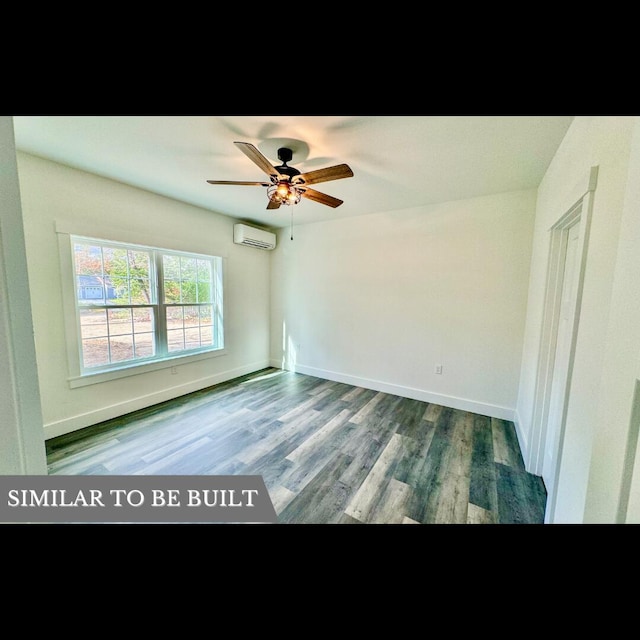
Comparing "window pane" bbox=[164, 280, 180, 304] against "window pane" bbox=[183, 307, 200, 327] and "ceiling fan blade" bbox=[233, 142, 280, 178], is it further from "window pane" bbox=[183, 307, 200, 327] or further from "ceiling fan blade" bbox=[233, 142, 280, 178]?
"ceiling fan blade" bbox=[233, 142, 280, 178]

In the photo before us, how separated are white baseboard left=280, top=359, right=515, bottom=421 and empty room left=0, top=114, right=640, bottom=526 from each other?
0.09ft

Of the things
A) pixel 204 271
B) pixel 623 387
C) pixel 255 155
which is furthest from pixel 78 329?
pixel 623 387

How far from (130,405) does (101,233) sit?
1.81m

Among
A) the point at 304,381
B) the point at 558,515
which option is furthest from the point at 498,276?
the point at 304,381

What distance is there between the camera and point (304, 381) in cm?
379

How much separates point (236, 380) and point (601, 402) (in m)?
3.81

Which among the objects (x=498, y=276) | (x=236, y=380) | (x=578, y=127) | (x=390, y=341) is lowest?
(x=236, y=380)

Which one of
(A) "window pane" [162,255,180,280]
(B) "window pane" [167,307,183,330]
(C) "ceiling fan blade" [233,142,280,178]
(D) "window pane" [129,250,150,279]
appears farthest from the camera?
(B) "window pane" [167,307,183,330]

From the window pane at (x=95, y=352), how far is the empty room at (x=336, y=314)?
0.06 ft

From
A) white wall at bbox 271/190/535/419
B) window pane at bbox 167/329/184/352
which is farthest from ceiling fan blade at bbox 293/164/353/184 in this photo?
window pane at bbox 167/329/184/352

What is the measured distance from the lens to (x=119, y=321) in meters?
2.66

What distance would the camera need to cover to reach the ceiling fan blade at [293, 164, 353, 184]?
168cm
